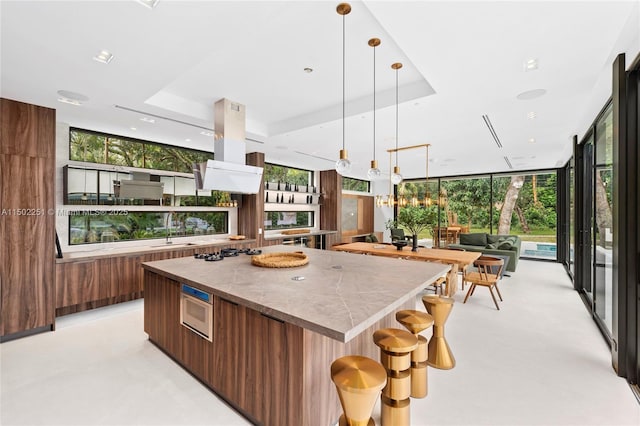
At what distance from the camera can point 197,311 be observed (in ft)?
Answer: 7.59

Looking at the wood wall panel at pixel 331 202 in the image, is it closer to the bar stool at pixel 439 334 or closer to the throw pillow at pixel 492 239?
the throw pillow at pixel 492 239

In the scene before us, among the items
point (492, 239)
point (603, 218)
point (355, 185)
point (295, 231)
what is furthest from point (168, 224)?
point (492, 239)

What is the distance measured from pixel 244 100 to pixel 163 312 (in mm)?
2683

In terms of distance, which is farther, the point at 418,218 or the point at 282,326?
the point at 418,218

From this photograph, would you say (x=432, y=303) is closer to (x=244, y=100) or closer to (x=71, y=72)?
(x=244, y=100)

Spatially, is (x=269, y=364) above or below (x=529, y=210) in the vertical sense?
below

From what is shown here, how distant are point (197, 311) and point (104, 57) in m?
2.21

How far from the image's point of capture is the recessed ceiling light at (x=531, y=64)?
7.98 feet

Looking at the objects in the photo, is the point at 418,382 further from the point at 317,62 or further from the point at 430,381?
the point at 317,62

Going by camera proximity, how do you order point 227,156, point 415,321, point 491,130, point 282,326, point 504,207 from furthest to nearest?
point 504,207 → point 491,130 → point 227,156 → point 415,321 → point 282,326

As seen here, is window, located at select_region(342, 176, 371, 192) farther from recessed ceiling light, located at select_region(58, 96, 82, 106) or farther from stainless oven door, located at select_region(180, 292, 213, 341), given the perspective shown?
stainless oven door, located at select_region(180, 292, 213, 341)

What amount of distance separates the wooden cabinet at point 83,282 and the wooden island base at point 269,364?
7.75ft

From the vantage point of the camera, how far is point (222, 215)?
6273 mm

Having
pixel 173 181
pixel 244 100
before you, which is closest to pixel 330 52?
pixel 244 100
